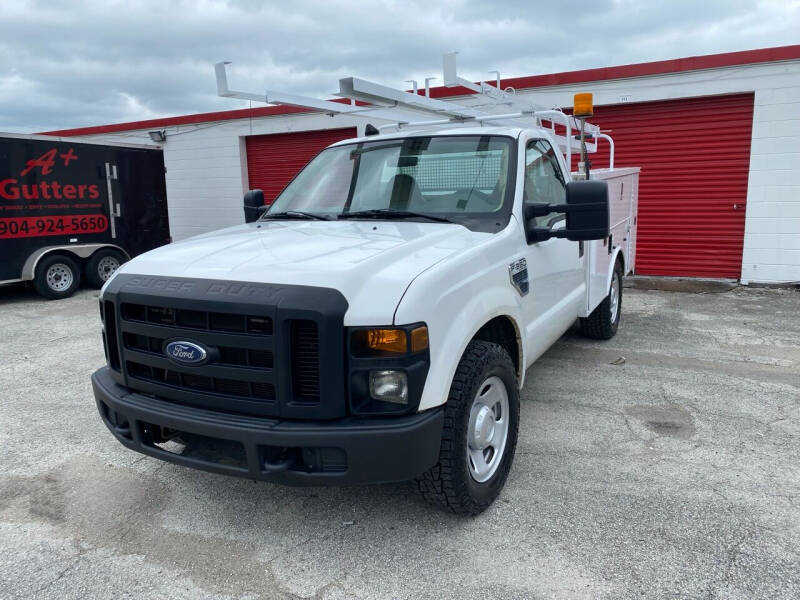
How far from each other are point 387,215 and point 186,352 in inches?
60.6

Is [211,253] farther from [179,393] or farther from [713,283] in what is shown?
[713,283]

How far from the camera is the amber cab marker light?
2.50 meters

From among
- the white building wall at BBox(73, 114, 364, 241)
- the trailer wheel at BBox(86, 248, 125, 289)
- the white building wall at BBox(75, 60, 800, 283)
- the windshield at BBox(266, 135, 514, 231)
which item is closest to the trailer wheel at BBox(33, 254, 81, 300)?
the trailer wheel at BBox(86, 248, 125, 289)

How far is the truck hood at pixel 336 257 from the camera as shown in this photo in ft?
8.32

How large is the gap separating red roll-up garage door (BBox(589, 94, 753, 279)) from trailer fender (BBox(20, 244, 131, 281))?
881 cm

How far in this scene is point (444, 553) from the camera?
281 centimetres

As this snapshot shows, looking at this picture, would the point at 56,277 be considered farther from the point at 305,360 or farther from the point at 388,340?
the point at 388,340

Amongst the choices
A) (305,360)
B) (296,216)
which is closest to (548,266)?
(296,216)

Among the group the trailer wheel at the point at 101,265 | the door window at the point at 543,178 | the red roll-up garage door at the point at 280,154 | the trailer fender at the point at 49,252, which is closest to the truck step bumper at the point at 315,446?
the door window at the point at 543,178

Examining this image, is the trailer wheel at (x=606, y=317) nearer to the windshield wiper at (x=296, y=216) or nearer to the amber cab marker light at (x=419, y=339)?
the windshield wiper at (x=296, y=216)

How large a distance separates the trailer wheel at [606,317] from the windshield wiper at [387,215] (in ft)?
9.93

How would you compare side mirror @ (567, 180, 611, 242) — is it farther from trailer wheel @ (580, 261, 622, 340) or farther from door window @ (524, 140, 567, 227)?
trailer wheel @ (580, 261, 622, 340)

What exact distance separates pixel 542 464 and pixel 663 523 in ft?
2.63

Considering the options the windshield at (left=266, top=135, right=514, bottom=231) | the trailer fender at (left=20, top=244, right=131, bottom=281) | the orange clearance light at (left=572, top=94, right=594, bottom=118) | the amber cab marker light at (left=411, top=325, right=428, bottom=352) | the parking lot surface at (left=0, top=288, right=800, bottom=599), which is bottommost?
the parking lot surface at (left=0, top=288, right=800, bottom=599)
